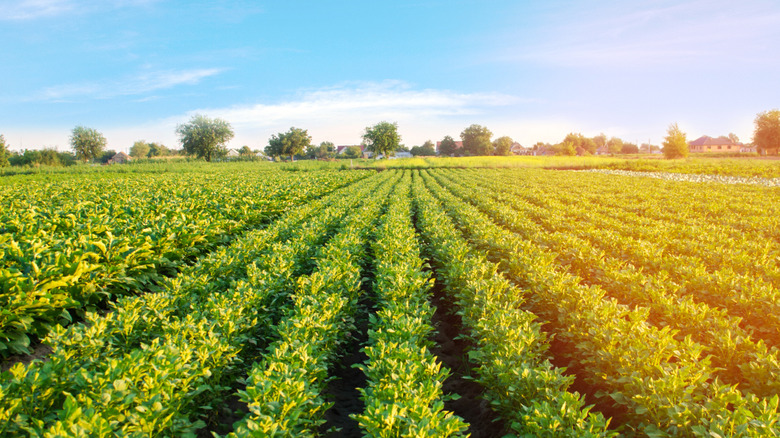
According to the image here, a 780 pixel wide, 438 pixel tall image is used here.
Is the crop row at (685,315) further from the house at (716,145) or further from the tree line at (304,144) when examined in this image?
the house at (716,145)

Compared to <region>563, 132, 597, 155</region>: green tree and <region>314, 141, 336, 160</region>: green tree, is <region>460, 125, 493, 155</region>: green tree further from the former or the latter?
<region>314, 141, 336, 160</region>: green tree

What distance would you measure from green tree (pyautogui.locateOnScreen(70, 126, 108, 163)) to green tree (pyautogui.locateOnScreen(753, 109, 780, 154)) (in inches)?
5608

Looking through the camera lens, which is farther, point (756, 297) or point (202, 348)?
point (756, 297)

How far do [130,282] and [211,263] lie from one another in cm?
146

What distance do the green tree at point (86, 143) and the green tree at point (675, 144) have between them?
12241 cm

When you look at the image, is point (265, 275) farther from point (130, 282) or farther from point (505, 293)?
point (505, 293)

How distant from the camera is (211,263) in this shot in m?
6.55

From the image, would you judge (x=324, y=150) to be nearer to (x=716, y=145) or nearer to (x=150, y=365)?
(x=716, y=145)

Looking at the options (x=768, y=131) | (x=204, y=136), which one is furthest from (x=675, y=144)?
(x=204, y=136)

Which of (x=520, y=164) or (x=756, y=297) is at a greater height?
Answer: (x=520, y=164)

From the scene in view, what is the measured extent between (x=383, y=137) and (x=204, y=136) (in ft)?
137

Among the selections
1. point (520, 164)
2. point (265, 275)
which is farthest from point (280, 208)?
point (520, 164)

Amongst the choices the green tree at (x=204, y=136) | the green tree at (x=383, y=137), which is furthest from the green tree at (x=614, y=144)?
the green tree at (x=204, y=136)

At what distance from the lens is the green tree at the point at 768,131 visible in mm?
67000
